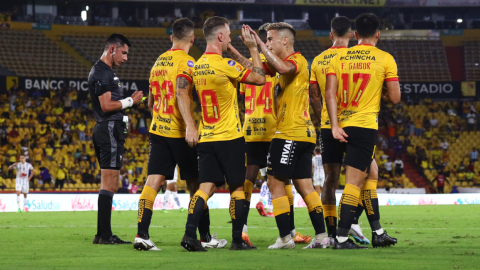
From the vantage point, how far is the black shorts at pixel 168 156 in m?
7.36

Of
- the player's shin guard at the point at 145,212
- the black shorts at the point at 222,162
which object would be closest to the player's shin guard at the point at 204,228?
the player's shin guard at the point at 145,212

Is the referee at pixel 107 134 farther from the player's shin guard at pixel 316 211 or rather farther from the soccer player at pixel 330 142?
the player's shin guard at pixel 316 211

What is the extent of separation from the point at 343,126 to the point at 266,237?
2.75m

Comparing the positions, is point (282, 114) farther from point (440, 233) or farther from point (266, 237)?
point (440, 233)

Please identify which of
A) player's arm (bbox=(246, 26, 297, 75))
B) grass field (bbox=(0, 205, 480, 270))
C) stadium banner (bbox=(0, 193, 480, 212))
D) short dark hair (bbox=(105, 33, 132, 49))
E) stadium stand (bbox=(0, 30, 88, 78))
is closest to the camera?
grass field (bbox=(0, 205, 480, 270))

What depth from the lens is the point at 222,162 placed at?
686 centimetres

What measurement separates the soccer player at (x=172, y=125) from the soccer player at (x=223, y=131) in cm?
29

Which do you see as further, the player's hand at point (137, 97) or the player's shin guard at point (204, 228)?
the player's hand at point (137, 97)

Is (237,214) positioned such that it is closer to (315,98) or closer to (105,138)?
(315,98)

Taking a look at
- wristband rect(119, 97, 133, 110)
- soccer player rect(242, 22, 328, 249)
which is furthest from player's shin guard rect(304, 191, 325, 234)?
wristband rect(119, 97, 133, 110)

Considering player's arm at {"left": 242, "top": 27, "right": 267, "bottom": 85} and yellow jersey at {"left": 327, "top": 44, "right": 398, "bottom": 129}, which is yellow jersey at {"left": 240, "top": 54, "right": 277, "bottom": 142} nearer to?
player's arm at {"left": 242, "top": 27, "right": 267, "bottom": 85}

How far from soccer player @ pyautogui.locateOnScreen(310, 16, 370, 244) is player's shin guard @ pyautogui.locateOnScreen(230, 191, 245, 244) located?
129cm

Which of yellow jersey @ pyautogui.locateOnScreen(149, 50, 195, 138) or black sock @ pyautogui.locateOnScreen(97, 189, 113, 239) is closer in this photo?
yellow jersey @ pyautogui.locateOnScreen(149, 50, 195, 138)

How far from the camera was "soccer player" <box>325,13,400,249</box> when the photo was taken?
6754mm
